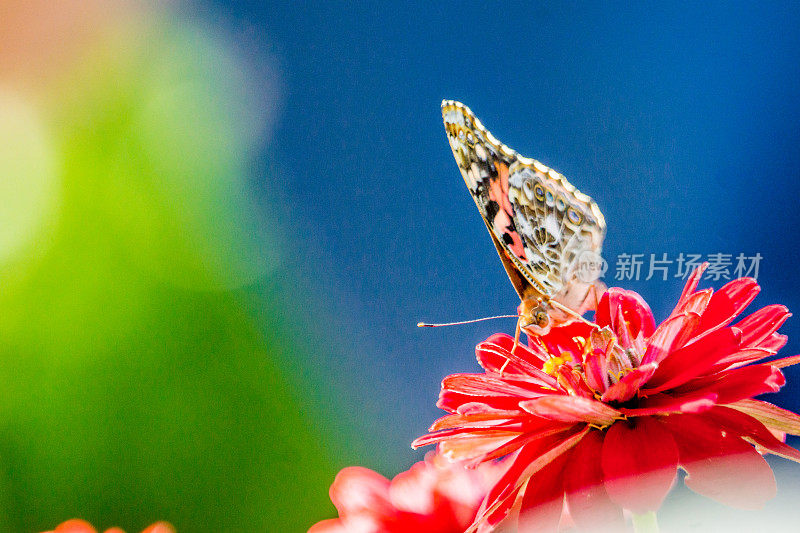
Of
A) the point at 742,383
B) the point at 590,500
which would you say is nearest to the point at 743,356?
the point at 742,383

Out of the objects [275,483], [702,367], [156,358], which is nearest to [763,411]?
[702,367]

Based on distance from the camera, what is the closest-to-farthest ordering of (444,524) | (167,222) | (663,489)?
(663,489)
(444,524)
(167,222)

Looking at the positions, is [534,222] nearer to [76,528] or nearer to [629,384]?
[629,384]

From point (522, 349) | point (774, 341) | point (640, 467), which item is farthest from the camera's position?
point (522, 349)

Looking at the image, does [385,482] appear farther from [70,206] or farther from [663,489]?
[70,206]

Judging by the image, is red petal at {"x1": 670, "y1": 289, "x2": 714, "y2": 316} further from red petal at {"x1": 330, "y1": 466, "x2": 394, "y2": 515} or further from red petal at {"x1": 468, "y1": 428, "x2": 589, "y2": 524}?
red petal at {"x1": 330, "y1": 466, "x2": 394, "y2": 515}

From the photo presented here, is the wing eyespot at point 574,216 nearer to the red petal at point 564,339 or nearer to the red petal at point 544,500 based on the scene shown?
the red petal at point 564,339
